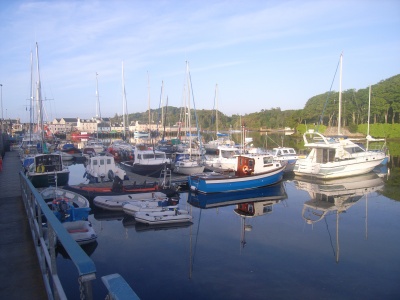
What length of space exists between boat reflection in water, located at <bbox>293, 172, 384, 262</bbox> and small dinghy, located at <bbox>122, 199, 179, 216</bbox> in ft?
22.6

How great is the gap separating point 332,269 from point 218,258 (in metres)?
3.75

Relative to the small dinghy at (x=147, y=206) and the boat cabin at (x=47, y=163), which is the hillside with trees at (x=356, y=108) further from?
the small dinghy at (x=147, y=206)

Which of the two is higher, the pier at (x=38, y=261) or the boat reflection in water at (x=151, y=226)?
the pier at (x=38, y=261)

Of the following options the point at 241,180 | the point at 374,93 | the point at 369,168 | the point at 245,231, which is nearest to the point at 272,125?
the point at 374,93

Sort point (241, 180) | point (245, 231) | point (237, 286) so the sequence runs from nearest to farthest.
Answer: point (237, 286) < point (245, 231) < point (241, 180)

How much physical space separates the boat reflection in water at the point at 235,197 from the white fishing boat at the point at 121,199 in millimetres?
2817

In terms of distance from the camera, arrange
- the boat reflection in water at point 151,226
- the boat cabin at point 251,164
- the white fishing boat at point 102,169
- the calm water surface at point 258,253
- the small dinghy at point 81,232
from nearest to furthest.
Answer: the calm water surface at point 258,253 < the small dinghy at point 81,232 < the boat reflection in water at point 151,226 < the white fishing boat at point 102,169 < the boat cabin at point 251,164

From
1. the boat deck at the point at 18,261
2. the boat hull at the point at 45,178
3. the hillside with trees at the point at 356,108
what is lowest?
the boat hull at the point at 45,178

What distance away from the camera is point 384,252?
12.4m

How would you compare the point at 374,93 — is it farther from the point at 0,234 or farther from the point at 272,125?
the point at 0,234

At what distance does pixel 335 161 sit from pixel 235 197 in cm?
1177

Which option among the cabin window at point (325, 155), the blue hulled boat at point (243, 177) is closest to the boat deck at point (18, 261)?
the blue hulled boat at point (243, 177)

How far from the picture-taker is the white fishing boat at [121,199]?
57.8 ft

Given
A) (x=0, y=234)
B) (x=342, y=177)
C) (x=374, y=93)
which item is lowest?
(x=342, y=177)
